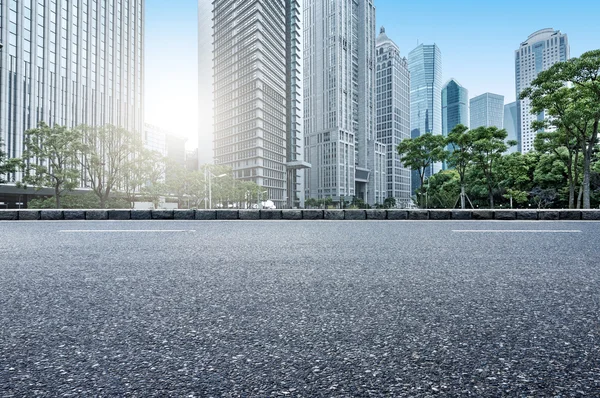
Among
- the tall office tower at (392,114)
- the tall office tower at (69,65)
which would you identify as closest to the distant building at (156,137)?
the tall office tower at (69,65)

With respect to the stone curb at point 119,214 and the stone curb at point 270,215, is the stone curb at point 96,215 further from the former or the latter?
the stone curb at point 270,215

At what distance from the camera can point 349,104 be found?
131000 mm

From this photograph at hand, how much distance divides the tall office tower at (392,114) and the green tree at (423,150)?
110m

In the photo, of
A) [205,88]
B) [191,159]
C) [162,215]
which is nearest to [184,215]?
[162,215]

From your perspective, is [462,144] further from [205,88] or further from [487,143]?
[205,88]

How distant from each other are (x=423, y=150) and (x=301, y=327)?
3005 cm

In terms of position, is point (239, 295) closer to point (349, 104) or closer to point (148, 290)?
point (148, 290)

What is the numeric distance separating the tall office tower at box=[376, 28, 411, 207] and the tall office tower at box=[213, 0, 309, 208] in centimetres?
4207

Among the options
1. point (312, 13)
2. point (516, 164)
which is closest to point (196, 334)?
point (516, 164)

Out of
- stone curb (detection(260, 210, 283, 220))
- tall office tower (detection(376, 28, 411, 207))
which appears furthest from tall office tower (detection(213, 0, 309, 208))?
stone curb (detection(260, 210, 283, 220))

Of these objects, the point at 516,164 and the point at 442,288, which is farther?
the point at 516,164

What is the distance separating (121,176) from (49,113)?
33.3 m

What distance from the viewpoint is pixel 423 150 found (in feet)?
96.7

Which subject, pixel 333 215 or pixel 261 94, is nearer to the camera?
pixel 333 215
